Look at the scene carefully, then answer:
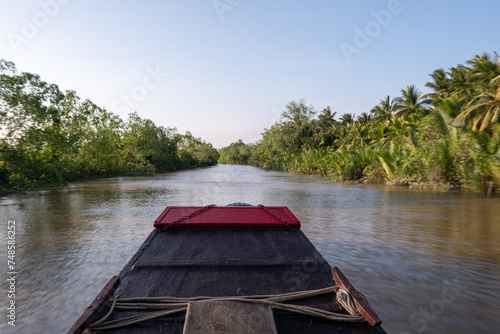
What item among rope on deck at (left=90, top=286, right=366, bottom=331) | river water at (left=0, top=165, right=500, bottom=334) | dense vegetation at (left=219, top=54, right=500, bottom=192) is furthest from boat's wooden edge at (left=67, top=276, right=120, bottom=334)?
dense vegetation at (left=219, top=54, right=500, bottom=192)

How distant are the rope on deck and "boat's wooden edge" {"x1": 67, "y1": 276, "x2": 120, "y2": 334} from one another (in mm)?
46

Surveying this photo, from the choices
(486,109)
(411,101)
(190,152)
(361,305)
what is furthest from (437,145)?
(190,152)

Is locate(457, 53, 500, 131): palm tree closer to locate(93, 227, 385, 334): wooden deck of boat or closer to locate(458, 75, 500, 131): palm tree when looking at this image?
locate(458, 75, 500, 131): palm tree

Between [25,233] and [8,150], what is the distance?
5506 mm

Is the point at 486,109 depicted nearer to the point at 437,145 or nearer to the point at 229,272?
the point at 437,145

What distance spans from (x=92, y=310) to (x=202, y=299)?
0.57 m

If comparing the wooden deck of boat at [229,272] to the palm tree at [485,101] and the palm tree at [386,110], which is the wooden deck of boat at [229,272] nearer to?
the palm tree at [485,101]

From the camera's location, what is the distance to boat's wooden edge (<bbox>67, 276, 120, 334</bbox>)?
127 centimetres

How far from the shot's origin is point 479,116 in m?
21.2

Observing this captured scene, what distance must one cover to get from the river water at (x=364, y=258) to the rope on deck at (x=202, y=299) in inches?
44.5

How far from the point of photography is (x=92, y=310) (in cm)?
139

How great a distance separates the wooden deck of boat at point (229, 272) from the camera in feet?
4.82

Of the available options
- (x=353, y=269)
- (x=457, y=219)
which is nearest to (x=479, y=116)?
(x=457, y=219)

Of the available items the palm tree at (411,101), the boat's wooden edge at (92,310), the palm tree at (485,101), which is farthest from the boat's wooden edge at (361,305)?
the palm tree at (411,101)
